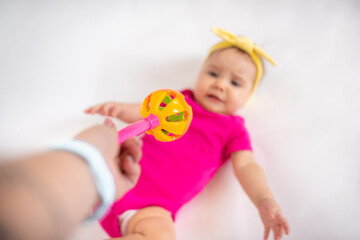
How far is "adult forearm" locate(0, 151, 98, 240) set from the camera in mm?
211

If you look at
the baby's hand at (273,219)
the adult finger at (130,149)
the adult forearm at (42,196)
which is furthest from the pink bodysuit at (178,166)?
the adult forearm at (42,196)

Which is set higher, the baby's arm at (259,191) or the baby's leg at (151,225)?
the baby's arm at (259,191)

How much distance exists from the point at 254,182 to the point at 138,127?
1.22 ft

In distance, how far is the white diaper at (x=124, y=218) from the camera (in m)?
0.60

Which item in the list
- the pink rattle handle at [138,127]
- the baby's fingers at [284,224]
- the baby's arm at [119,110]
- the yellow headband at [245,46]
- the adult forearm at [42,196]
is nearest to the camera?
the adult forearm at [42,196]

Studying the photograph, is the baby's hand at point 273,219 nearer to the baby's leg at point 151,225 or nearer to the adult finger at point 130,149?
the baby's leg at point 151,225

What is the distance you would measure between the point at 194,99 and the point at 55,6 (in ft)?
1.82

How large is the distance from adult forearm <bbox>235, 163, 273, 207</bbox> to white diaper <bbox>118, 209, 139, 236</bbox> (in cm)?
24

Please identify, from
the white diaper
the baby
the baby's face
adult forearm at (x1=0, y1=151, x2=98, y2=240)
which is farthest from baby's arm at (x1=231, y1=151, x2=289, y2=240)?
adult forearm at (x1=0, y1=151, x2=98, y2=240)

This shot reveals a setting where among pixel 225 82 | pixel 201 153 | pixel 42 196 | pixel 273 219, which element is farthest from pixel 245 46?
pixel 42 196

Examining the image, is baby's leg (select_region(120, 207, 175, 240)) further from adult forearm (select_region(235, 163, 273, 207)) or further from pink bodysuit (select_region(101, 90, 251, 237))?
adult forearm (select_region(235, 163, 273, 207))

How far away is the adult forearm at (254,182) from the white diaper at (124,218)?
9.5 inches

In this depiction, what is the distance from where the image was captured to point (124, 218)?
0.61 m

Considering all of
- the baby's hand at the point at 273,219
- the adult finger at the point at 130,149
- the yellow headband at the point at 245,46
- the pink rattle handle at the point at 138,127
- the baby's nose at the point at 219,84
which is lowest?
the baby's hand at the point at 273,219
